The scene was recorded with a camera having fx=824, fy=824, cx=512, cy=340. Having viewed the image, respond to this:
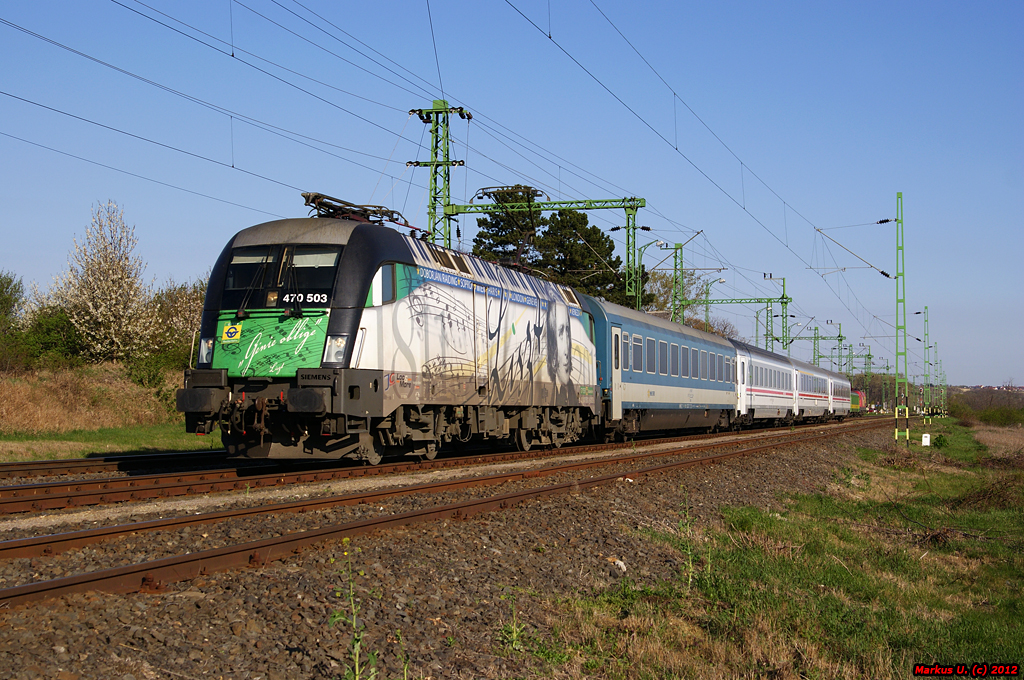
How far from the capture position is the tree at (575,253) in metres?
50.8

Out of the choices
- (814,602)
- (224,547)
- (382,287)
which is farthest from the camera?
(382,287)

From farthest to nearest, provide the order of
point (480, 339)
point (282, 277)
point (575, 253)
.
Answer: point (575, 253)
point (480, 339)
point (282, 277)

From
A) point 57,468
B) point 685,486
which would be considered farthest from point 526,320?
point 57,468

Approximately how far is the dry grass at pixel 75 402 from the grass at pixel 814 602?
59.2 ft

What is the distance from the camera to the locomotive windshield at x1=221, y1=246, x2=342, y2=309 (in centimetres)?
1194

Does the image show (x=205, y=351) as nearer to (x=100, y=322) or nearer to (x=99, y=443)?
(x=99, y=443)

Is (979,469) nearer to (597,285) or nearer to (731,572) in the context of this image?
(731,572)

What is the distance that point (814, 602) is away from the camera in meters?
7.52

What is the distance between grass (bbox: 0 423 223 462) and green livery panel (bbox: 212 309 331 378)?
714cm

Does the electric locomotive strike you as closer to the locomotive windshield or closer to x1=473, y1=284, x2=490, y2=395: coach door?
the locomotive windshield

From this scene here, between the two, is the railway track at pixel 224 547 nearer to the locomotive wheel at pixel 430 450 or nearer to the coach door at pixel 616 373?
the locomotive wheel at pixel 430 450

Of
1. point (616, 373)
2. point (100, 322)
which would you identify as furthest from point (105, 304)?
point (616, 373)

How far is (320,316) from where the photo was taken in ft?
38.8

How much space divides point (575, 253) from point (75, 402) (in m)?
32.1
